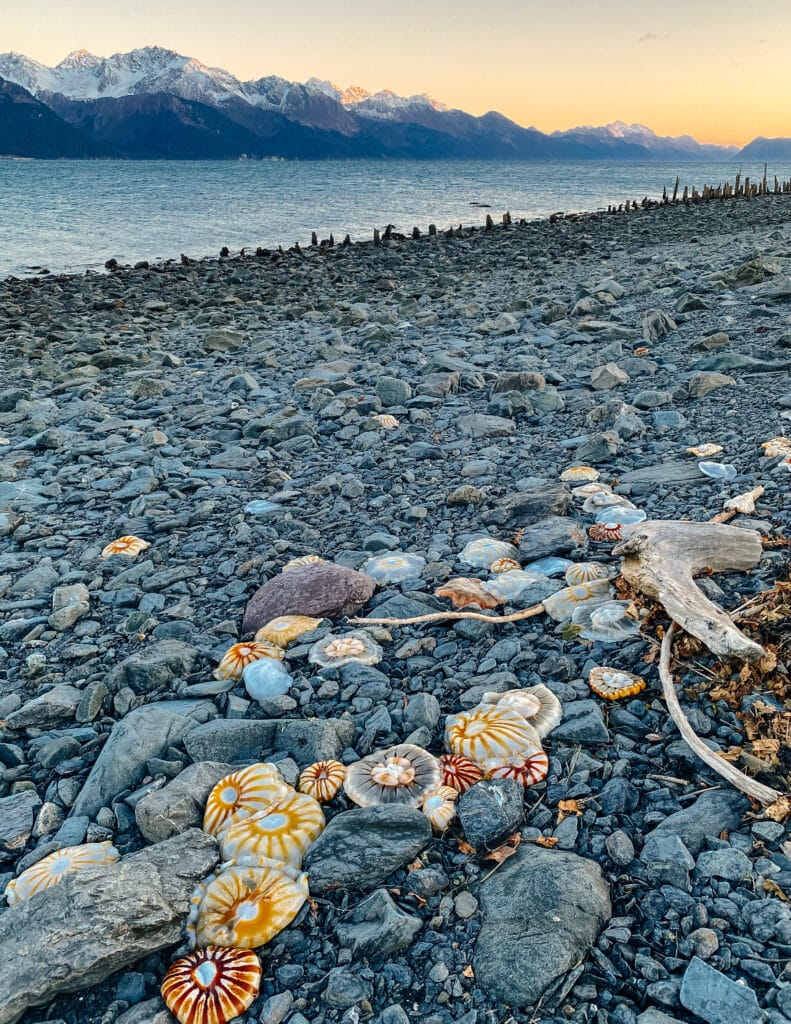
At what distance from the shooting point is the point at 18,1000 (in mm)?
1913

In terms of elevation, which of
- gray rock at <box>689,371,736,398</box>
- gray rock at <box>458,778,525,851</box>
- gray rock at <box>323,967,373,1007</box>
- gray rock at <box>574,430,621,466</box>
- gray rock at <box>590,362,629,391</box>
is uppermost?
gray rock at <box>689,371,736,398</box>

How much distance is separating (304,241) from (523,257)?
1465 centimetres

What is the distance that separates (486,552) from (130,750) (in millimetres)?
2417

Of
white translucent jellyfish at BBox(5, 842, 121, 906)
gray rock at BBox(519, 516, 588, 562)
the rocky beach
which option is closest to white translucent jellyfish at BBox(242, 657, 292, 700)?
the rocky beach

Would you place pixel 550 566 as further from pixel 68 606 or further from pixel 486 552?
pixel 68 606

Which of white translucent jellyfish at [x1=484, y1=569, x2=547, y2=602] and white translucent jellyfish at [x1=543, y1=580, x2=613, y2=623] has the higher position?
white translucent jellyfish at [x1=543, y1=580, x2=613, y2=623]

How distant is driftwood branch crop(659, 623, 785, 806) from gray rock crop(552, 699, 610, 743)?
27 centimetres

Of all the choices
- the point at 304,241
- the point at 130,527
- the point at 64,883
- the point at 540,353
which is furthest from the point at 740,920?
the point at 304,241

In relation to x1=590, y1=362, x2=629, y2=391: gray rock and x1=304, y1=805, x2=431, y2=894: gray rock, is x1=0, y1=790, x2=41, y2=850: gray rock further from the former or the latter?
x1=590, y1=362, x2=629, y2=391: gray rock

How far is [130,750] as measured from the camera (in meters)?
3.01

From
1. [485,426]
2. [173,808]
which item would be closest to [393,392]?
[485,426]

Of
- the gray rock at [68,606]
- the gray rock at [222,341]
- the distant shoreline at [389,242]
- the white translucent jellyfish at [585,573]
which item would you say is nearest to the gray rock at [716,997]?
the white translucent jellyfish at [585,573]

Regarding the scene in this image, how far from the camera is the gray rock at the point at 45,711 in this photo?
11.1 feet

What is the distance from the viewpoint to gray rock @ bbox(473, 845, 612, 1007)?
1911 millimetres
